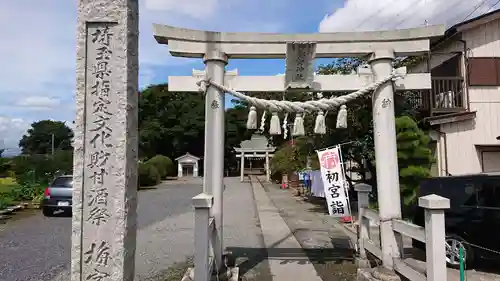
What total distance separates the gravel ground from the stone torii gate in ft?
5.88

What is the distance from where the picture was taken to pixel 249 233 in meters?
11.0

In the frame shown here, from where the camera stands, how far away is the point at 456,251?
696cm

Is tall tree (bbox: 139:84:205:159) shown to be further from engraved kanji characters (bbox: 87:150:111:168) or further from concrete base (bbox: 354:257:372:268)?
engraved kanji characters (bbox: 87:150:111:168)

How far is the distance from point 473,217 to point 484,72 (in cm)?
827

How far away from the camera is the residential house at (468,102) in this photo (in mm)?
12633

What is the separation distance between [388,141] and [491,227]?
2.39 m

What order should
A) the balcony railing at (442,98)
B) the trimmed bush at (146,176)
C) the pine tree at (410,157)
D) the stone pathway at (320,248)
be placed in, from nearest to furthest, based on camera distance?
1. the stone pathway at (320,248)
2. the pine tree at (410,157)
3. the balcony railing at (442,98)
4. the trimmed bush at (146,176)

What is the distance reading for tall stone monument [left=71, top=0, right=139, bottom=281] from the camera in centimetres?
357

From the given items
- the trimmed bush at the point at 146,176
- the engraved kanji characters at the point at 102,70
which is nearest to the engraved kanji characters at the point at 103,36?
the engraved kanji characters at the point at 102,70

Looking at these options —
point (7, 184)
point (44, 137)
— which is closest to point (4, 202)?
point (7, 184)

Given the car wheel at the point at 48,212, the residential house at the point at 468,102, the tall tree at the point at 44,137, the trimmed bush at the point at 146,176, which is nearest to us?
the residential house at the point at 468,102

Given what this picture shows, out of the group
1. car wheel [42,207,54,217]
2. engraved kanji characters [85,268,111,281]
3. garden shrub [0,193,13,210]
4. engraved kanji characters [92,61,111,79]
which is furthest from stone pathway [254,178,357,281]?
garden shrub [0,193,13,210]

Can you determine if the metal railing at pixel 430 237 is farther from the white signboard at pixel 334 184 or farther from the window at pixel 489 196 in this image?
the white signboard at pixel 334 184

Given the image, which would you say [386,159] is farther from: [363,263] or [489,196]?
[489,196]
